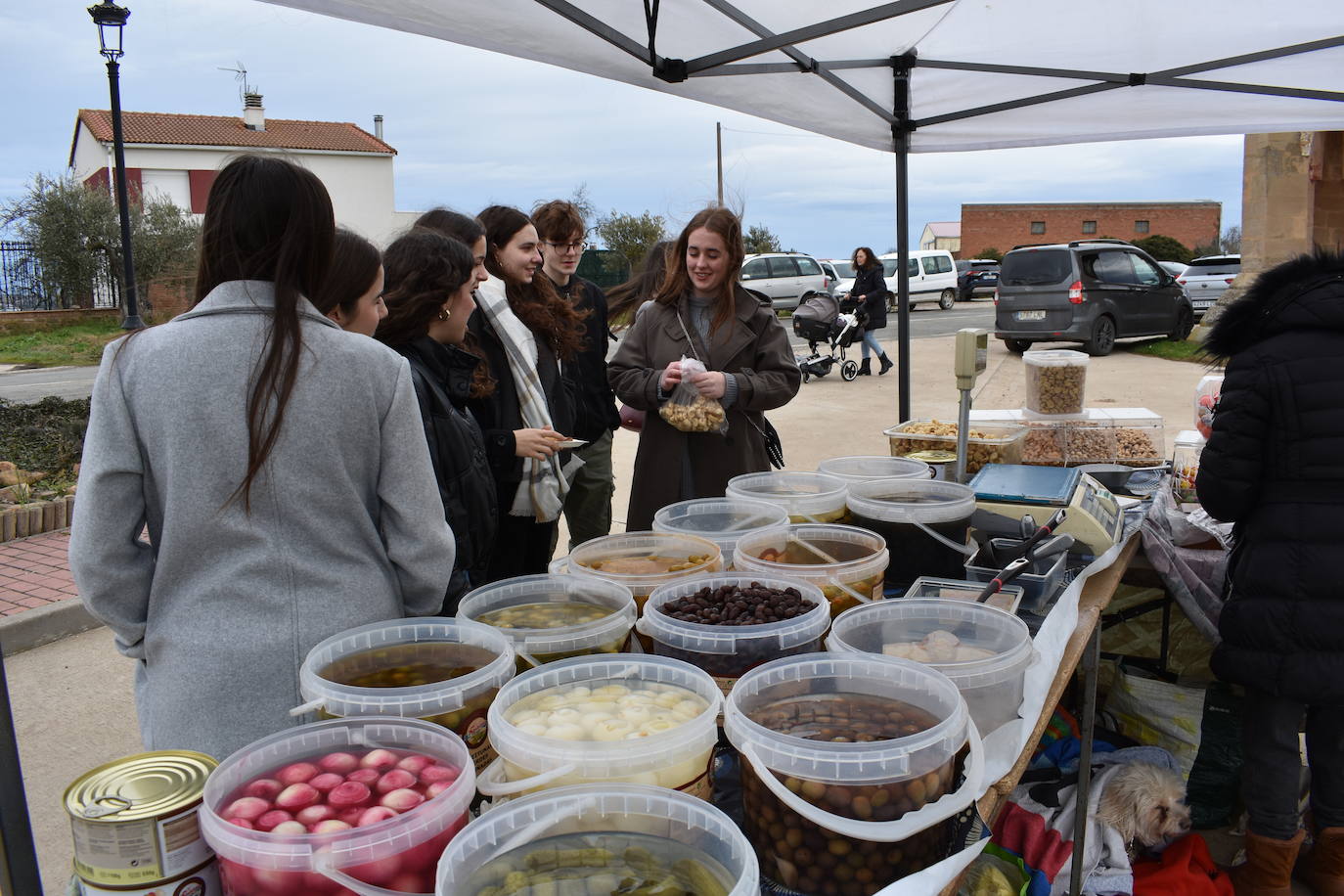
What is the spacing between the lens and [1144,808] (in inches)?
104

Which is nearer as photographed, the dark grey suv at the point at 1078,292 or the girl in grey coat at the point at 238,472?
the girl in grey coat at the point at 238,472

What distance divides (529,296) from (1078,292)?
13.3 metres

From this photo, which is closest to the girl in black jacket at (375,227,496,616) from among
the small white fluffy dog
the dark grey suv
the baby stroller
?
the small white fluffy dog

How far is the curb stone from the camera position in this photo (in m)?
4.47

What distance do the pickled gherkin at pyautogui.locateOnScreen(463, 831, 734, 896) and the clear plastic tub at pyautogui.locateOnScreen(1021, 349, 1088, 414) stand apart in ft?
10.2

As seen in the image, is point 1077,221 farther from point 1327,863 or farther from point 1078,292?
point 1327,863

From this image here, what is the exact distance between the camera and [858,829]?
44.9 inches

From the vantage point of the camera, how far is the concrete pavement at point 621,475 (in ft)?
11.2

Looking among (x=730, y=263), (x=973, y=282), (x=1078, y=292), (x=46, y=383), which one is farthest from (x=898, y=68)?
(x=973, y=282)

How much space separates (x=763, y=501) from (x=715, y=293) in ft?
4.51

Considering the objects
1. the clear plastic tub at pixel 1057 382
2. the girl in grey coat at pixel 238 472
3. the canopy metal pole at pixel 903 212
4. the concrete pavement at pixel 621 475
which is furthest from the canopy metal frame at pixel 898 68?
the concrete pavement at pixel 621 475

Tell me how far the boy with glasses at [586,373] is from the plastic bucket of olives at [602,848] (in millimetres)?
2761

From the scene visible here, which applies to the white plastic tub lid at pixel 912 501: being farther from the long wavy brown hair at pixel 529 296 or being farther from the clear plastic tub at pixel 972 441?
the long wavy brown hair at pixel 529 296

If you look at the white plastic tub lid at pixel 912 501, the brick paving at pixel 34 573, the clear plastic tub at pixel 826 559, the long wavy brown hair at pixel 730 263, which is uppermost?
the long wavy brown hair at pixel 730 263
